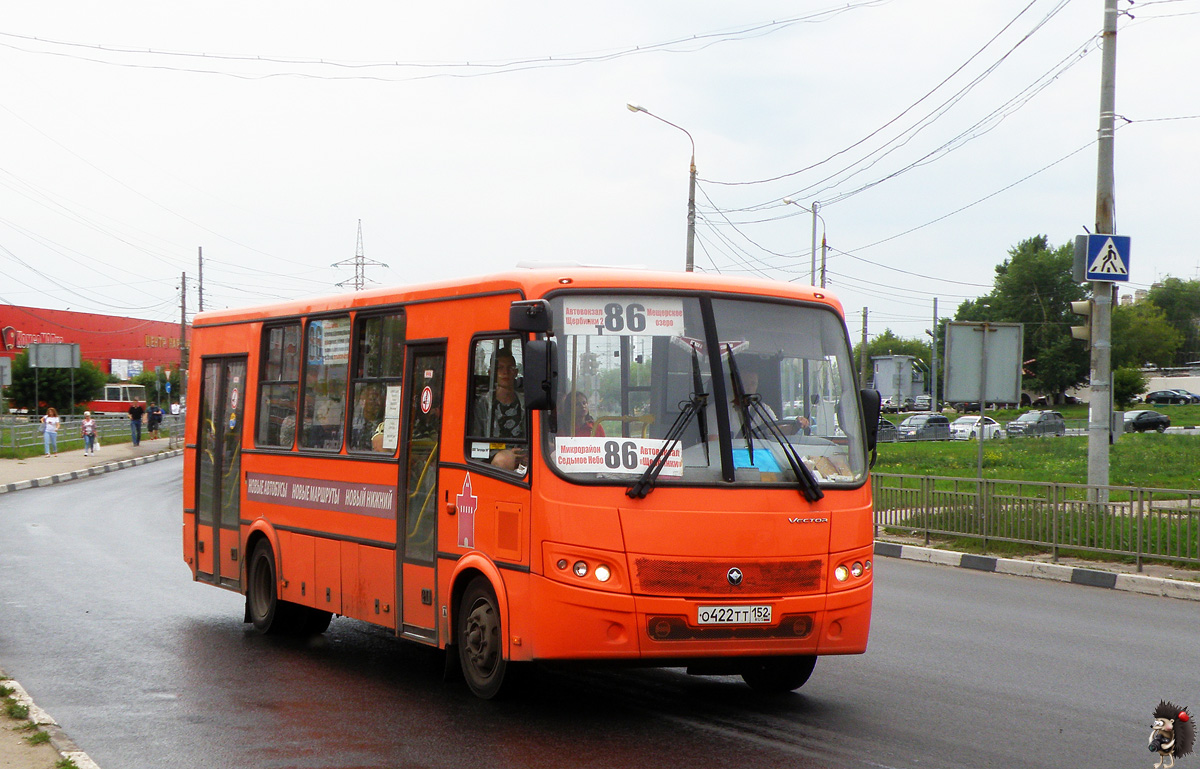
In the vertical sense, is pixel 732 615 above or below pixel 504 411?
below

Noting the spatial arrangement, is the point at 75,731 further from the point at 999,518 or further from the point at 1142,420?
the point at 1142,420

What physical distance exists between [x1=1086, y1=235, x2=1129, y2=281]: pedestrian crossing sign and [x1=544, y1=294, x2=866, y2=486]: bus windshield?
425 inches

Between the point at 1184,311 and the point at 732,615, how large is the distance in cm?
15684

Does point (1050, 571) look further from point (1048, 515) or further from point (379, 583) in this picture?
point (379, 583)

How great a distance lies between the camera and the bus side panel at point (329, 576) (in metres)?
9.24

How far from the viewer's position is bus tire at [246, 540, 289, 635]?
10.3m

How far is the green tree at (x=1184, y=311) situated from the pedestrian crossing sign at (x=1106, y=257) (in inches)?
5633

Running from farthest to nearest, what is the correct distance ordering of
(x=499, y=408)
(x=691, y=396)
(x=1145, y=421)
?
1. (x=1145, y=421)
2. (x=499, y=408)
3. (x=691, y=396)

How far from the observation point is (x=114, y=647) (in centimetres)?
955

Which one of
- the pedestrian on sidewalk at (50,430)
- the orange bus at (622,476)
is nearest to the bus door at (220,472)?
the orange bus at (622,476)

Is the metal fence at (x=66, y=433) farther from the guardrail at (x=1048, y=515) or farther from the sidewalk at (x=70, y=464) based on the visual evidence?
the guardrail at (x=1048, y=515)

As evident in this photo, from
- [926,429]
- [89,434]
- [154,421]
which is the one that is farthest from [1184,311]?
[89,434]

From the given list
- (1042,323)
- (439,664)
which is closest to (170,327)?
Answer: (1042,323)

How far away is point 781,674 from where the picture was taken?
783cm
